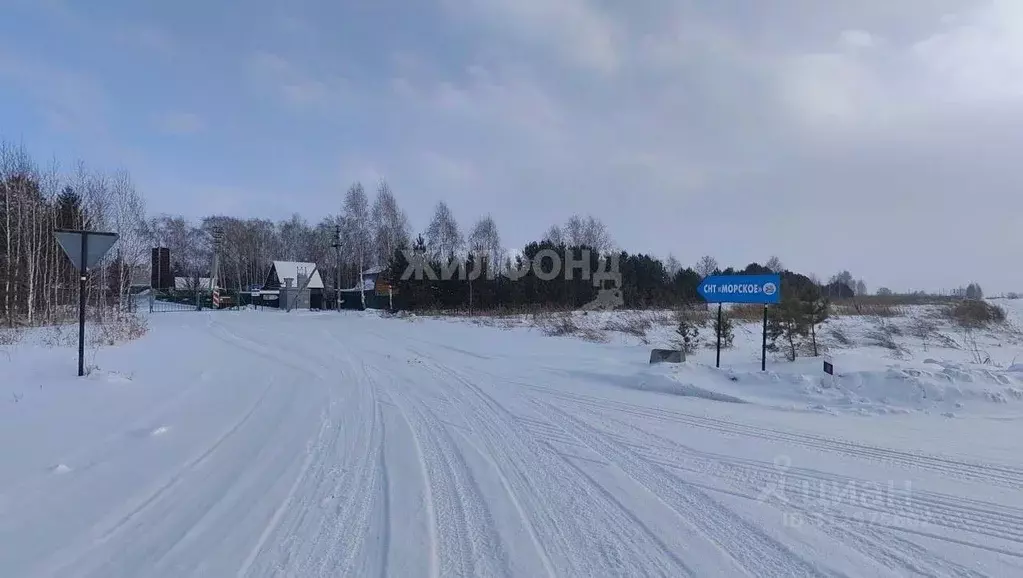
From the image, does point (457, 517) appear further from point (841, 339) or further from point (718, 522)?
point (841, 339)

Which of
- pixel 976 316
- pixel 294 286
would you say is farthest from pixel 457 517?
pixel 294 286

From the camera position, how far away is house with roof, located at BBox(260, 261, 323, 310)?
5269 cm

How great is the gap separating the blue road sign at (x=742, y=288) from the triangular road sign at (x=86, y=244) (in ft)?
39.6

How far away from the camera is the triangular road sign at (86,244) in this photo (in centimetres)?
941

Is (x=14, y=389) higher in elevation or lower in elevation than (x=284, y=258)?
lower

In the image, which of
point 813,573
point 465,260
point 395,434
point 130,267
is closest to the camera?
point 813,573

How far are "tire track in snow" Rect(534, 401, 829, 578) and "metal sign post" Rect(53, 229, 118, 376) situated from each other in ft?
30.7

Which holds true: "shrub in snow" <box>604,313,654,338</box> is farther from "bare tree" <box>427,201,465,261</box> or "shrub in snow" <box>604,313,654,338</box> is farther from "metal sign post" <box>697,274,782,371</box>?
"bare tree" <box>427,201,465,261</box>

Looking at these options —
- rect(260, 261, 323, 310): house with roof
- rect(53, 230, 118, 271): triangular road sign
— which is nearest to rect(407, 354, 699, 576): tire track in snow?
rect(53, 230, 118, 271): triangular road sign

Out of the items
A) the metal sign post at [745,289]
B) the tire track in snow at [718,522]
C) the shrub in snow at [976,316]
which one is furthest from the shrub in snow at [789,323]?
the shrub in snow at [976,316]

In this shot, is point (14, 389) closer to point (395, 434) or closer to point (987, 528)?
point (395, 434)

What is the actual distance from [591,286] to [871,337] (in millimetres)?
31586

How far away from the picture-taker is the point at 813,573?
3.24 metres

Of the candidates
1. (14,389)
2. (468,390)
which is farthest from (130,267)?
(468,390)
